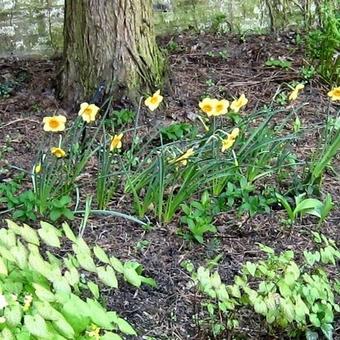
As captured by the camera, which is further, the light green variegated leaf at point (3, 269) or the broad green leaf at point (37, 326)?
the light green variegated leaf at point (3, 269)

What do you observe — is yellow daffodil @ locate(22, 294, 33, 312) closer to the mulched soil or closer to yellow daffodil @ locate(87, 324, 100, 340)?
yellow daffodil @ locate(87, 324, 100, 340)

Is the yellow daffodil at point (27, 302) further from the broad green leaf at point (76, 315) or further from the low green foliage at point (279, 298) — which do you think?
the low green foliage at point (279, 298)

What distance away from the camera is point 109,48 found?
3826 millimetres

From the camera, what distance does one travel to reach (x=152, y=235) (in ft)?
9.09

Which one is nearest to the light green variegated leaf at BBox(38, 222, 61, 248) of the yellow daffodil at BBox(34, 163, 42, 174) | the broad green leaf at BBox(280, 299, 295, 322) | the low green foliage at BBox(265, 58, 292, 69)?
the broad green leaf at BBox(280, 299, 295, 322)

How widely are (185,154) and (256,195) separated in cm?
42

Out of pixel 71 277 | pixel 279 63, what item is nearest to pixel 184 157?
pixel 71 277

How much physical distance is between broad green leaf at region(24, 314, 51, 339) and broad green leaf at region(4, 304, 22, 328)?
0.09 ft

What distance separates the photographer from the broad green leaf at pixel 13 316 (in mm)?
1558

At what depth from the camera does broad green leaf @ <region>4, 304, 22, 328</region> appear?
61.3 inches

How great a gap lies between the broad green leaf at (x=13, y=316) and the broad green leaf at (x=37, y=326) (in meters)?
0.03

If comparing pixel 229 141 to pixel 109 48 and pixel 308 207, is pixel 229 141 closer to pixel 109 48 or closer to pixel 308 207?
pixel 308 207

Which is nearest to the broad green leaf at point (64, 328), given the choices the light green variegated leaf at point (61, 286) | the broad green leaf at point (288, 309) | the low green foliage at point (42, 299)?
the low green foliage at point (42, 299)

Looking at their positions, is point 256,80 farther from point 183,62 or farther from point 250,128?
point 250,128
